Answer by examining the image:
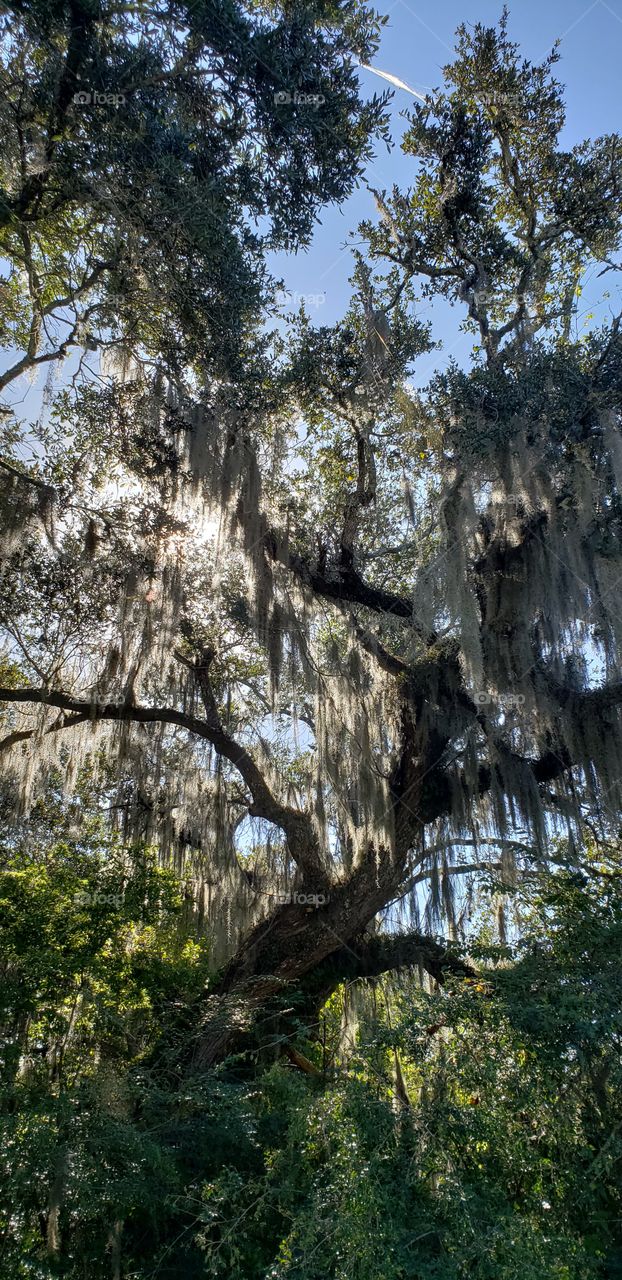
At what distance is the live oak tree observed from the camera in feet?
17.3

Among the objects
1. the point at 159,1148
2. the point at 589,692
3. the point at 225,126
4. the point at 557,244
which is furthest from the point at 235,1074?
the point at 557,244

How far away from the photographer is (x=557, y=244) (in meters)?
6.47

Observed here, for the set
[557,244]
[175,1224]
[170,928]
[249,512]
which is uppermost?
[557,244]

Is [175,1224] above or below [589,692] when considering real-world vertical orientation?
below

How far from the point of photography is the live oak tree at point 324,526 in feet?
17.3

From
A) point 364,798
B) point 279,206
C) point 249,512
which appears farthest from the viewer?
point 364,798

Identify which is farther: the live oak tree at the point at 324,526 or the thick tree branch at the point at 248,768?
the thick tree branch at the point at 248,768

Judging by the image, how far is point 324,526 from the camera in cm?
691

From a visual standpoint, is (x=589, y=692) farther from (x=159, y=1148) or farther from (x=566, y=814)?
(x=159, y=1148)

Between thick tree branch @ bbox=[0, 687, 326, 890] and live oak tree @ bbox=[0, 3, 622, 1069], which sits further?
thick tree branch @ bbox=[0, 687, 326, 890]

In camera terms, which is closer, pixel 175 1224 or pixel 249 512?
pixel 175 1224

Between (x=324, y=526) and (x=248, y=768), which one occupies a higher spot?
(x=324, y=526)

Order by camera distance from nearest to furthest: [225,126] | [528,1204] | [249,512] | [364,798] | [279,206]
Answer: [528,1204], [225,126], [279,206], [249,512], [364,798]

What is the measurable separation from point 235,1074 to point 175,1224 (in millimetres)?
1159
